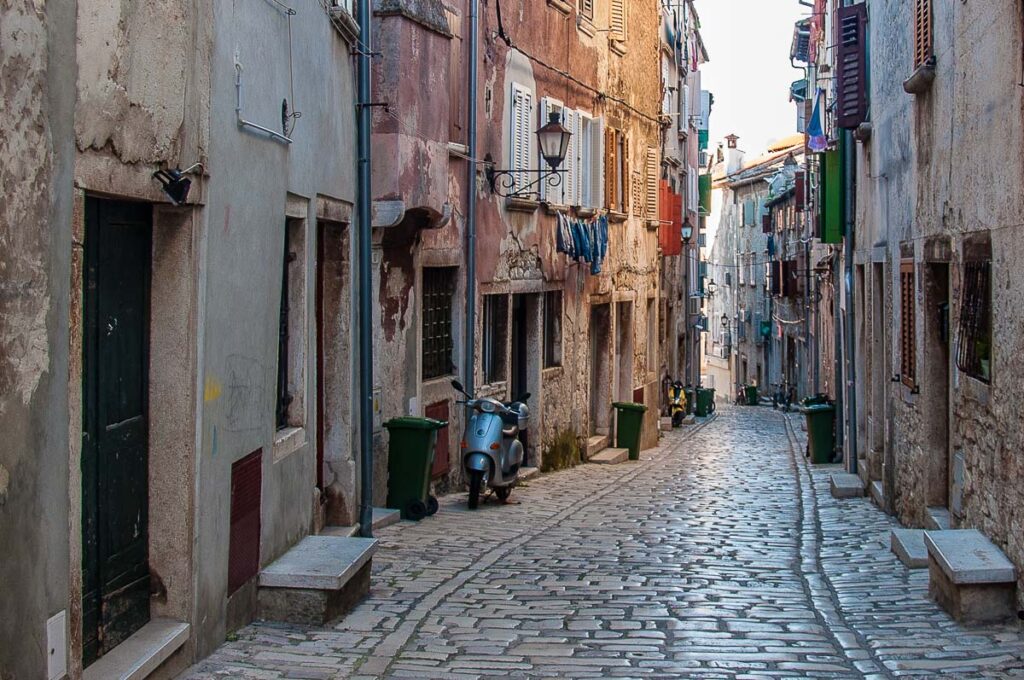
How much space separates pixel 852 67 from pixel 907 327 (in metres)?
5.00

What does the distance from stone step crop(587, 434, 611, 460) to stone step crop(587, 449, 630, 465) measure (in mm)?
71

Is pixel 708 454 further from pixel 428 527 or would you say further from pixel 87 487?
pixel 87 487

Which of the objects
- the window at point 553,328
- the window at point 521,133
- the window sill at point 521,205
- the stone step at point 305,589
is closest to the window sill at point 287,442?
the stone step at point 305,589

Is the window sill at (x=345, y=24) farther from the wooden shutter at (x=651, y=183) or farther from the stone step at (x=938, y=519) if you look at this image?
the wooden shutter at (x=651, y=183)

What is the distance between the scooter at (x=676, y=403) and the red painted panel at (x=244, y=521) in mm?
27622

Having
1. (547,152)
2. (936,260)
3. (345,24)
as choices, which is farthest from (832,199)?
(345,24)

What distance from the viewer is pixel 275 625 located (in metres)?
7.89

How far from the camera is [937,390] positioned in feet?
39.3

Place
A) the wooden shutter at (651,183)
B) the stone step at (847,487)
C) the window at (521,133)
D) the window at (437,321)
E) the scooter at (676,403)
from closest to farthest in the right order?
the window at (437,321) → the stone step at (847,487) → the window at (521,133) → the wooden shutter at (651,183) → the scooter at (676,403)

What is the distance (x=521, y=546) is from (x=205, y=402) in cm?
543

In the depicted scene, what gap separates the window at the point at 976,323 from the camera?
913 centimetres

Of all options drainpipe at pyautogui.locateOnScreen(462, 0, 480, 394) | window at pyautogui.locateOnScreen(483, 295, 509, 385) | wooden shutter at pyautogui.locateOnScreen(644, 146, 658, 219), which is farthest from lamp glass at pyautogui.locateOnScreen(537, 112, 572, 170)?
wooden shutter at pyautogui.locateOnScreen(644, 146, 658, 219)

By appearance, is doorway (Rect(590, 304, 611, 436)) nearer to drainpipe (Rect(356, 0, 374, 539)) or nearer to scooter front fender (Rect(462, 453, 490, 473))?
scooter front fender (Rect(462, 453, 490, 473))

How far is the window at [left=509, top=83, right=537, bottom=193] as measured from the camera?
17688mm
